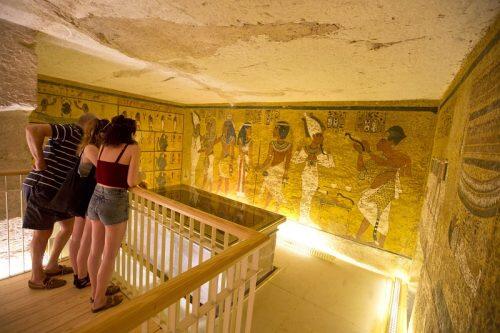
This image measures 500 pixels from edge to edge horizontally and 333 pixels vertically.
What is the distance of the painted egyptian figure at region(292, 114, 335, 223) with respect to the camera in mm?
4395

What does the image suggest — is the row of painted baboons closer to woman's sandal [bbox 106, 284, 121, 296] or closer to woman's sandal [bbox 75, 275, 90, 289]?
woman's sandal [bbox 106, 284, 121, 296]

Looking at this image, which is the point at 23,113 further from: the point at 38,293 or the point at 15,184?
the point at 38,293

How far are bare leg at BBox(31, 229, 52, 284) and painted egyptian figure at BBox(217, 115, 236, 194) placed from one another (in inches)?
154

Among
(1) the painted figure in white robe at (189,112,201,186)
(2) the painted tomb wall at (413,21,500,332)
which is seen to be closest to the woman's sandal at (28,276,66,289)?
(2) the painted tomb wall at (413,21,500,332)

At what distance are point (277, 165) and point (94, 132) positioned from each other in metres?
3.66

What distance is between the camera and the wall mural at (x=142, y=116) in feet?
13.4

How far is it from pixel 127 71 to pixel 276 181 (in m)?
3.35

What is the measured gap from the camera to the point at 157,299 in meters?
0.81

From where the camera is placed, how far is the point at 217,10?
1416 millimetres

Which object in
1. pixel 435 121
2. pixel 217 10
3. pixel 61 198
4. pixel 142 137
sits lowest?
pixel 61 198

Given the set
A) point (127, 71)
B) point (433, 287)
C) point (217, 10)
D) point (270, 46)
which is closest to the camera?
point (217, 10)

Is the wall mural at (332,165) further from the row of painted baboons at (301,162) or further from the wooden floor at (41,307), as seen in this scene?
the wooden floor at (41,307)

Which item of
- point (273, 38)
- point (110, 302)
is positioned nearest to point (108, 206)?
point (110, 302)

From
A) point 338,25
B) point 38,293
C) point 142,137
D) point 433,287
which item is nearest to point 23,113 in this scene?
point 38,293
